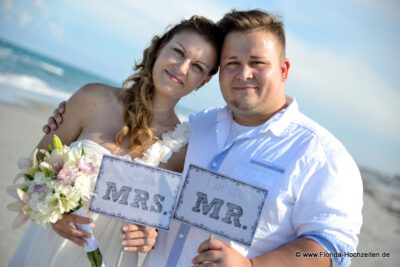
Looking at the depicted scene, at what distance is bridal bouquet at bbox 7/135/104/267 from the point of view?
2.51 m

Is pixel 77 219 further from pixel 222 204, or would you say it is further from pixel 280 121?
pixel 280 121

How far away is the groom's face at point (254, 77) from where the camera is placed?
10.1ft

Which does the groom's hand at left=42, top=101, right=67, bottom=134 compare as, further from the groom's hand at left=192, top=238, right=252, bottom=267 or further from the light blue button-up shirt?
the groom's hand at left=192, top=238, right=252, bottom=267

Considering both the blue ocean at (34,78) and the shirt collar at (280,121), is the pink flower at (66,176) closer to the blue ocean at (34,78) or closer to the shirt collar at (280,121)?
the shirt collar at (280,121)

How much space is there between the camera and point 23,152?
30.0 feet

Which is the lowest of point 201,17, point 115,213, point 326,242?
point 115,213

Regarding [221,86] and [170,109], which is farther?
[170,109]

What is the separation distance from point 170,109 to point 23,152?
6.34 m

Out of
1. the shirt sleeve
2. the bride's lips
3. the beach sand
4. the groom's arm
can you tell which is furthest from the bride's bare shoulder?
the beach sand

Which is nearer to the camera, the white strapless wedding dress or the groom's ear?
the white strapless wedding dress

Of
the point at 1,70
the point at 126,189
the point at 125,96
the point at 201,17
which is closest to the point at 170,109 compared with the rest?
the point at 125,96

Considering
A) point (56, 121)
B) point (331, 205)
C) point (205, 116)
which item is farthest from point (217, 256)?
point (56, 121)

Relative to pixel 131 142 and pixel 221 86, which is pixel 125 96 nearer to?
pixel 131 142

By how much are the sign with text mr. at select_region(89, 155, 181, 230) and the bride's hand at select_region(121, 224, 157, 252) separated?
0.12 metres
